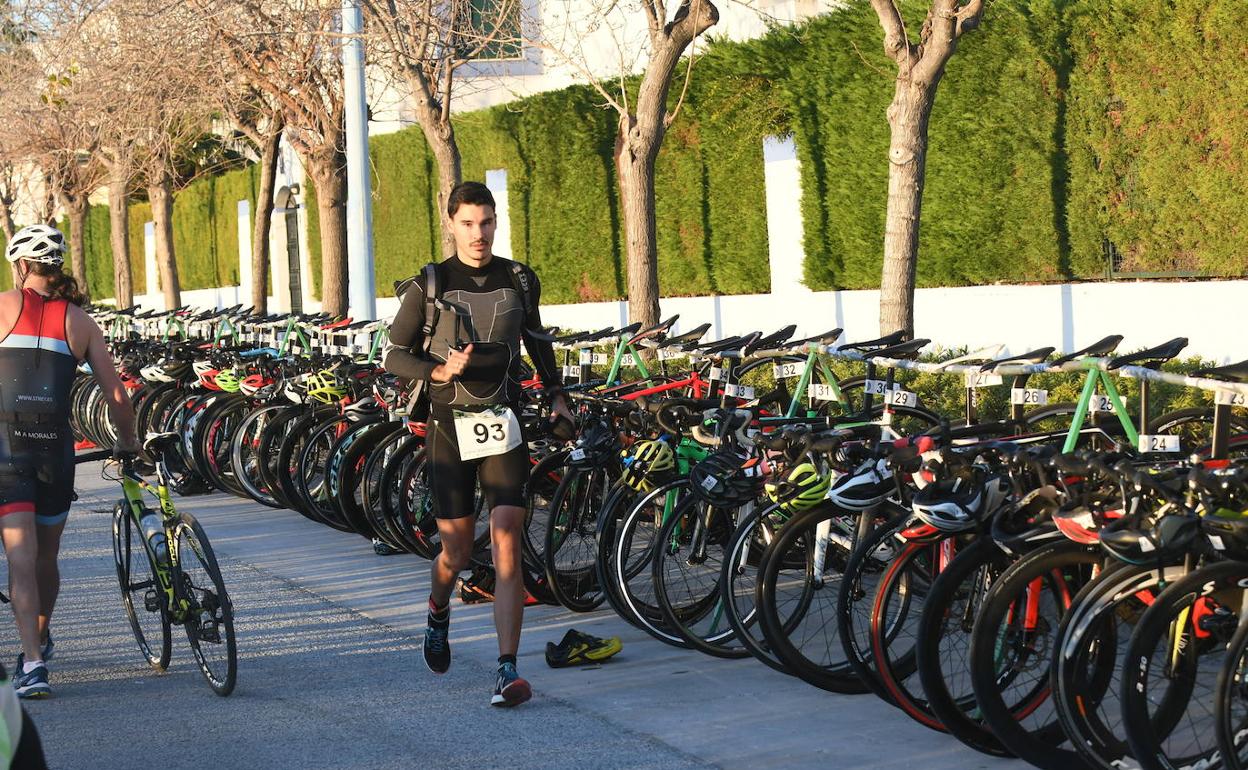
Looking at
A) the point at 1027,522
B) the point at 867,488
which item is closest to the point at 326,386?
the point at 867,488

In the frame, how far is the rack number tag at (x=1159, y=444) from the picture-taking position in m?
5.33

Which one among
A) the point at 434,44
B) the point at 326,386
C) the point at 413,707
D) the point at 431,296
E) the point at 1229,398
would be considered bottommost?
the point at 413,707

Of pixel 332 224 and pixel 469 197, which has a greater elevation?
pixel 332 224

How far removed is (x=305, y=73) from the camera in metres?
17.2

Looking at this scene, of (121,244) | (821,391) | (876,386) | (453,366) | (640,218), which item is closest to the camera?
(453,366)

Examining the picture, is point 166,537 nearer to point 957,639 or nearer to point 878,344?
point 957,639

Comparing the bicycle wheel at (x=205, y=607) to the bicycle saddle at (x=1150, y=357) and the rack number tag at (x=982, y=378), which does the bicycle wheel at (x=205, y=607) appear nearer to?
the rack number tag at (x=982, y=378)

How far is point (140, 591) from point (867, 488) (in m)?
3.14

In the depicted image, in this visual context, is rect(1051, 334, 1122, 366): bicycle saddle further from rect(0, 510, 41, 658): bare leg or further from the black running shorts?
rect(0, 510, 41, 658): bare leg

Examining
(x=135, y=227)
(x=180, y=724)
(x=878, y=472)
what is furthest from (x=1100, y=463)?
(x=135, y=227)

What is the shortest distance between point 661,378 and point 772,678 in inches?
Result: 93.6

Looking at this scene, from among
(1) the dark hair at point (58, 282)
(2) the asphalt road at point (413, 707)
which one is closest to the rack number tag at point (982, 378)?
(2) the asphalt road at point (413, 707)

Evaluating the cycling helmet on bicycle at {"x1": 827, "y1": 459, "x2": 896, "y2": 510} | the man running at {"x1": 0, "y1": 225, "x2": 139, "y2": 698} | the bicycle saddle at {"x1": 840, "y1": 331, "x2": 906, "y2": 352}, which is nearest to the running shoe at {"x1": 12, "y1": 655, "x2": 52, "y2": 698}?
the man running at {"x1": 0, "y1": 225, "x2": 139, "y2": 698}

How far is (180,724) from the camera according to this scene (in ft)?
19.3
